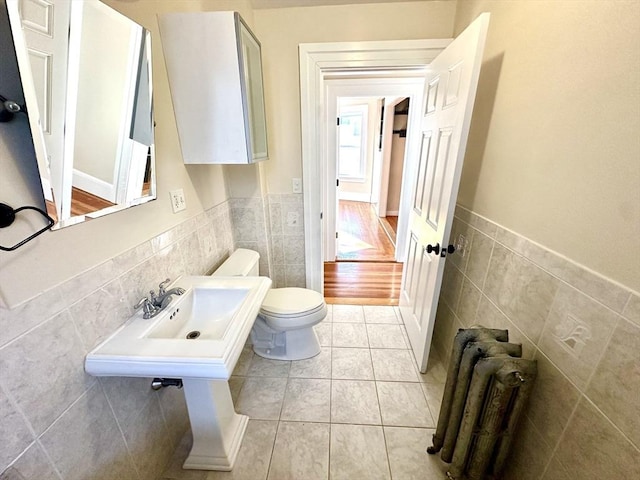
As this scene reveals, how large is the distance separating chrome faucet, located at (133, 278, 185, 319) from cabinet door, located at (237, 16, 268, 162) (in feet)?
2.51

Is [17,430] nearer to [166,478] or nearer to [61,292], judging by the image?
[61,292]

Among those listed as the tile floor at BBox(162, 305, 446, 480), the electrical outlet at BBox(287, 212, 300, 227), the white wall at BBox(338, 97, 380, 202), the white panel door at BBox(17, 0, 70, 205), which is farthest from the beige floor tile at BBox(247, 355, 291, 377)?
the white wall at BBox(338, 97, 380, 202)

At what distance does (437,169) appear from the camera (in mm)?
1426

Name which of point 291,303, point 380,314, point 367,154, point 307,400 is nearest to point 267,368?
point 307,400

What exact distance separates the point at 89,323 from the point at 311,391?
1.18m

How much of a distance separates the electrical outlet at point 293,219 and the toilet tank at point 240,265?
0.40 meters

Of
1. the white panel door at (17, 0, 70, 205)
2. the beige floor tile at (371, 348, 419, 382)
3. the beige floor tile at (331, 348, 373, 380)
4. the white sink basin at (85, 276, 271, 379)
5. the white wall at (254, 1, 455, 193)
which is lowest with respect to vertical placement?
the beige floor tile at (331, 348, 373, 380)

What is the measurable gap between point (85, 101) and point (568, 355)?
1630 mm

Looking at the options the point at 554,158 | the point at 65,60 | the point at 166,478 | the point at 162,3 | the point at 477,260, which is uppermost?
the point at 162,3

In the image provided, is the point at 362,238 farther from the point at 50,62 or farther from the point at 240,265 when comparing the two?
the point at 50,62

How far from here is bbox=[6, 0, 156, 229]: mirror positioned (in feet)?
2.00

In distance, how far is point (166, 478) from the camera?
1138mm

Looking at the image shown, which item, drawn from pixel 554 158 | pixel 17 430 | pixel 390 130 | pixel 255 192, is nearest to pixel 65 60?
pixel 17 430

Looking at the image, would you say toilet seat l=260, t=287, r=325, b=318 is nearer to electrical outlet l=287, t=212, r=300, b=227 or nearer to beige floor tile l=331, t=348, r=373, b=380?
beige floor tile l=331, t=348, r=373, b=380
